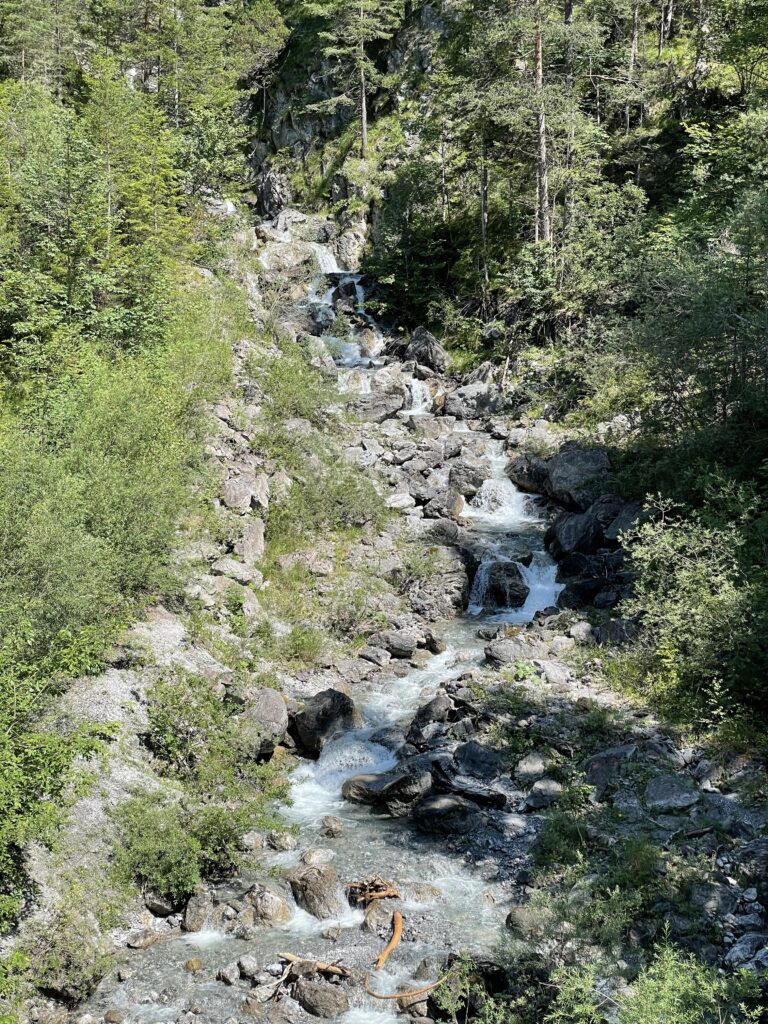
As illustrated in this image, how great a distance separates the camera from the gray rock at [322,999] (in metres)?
7.12

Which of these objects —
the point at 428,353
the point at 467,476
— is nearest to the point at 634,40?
the point at 428,353

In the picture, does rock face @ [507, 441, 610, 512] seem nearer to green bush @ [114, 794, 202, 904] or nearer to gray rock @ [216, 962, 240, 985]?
green bush @ [114, 794, 202, 904]

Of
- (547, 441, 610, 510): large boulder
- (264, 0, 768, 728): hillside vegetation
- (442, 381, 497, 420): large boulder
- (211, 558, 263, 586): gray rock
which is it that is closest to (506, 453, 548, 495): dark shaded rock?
(547, 441, 610, 510): large boulder

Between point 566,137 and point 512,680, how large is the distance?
23152mm

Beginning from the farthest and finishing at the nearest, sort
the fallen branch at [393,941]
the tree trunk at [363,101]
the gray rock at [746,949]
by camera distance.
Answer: the tree trunk at [363,101] < the fallen branch at [393,941] < the gray rock at [746,949]

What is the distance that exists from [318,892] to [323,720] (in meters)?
3.70

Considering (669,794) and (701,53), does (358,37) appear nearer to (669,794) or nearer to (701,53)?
(701,53)

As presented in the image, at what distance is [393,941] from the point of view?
799cm

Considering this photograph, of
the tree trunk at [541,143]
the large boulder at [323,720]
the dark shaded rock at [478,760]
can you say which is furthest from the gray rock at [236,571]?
the tree trunk at [541,143]

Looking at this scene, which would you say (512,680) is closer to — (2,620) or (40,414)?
(2,620)

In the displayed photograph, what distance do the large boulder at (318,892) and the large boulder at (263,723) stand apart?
2179 mm

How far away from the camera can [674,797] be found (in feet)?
31.8

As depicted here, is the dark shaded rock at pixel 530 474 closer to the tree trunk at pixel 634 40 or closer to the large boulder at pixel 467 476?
the large boulder at pixel 467 476

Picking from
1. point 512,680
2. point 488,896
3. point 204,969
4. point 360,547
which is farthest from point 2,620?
point 360,547
